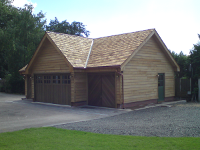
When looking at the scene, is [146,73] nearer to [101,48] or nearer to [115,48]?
[115,48]

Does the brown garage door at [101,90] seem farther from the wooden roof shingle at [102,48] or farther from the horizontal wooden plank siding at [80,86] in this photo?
the wooden roof shingle at [102,48]

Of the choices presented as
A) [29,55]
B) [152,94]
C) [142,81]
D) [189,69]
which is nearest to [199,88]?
[189,69]

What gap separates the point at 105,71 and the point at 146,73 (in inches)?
129

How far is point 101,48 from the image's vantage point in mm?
16875

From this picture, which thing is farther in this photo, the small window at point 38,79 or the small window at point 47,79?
the small window at point 38,79

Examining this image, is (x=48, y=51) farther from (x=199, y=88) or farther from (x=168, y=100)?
(x=199, y=88)

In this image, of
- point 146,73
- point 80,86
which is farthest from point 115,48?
point 80,86

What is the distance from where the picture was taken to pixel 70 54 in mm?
15469

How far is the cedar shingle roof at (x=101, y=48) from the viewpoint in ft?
47.2

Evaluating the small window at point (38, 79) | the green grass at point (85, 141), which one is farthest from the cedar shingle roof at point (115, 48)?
the green grass at point (85, 141)

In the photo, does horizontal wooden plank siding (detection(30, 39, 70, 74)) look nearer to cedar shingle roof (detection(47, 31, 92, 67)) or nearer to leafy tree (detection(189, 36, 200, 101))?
cedar shingle roof (detection(47, 31, 92, 67))

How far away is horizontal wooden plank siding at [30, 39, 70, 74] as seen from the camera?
15770mm

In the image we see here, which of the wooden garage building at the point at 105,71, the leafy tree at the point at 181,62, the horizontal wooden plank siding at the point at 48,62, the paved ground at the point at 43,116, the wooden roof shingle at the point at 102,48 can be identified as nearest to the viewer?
the paved ground at the point at 43,116

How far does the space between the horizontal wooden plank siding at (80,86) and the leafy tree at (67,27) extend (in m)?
34.2
